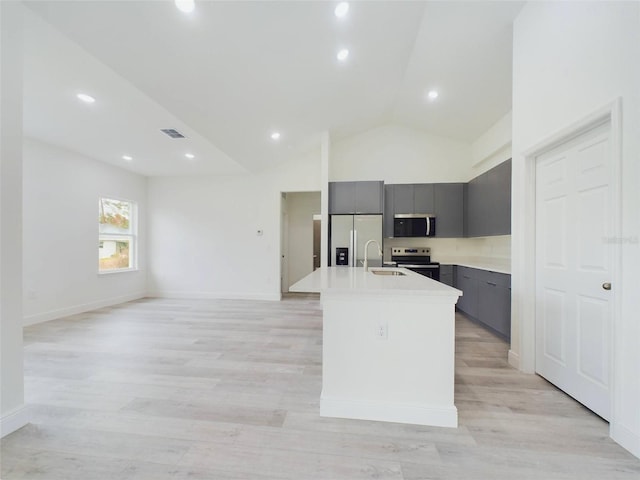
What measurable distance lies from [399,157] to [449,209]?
4.75 feet

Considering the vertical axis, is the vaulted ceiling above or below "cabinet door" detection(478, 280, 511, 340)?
above

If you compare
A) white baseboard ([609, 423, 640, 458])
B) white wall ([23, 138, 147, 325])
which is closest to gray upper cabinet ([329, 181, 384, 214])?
white baseboard ([609, 423, 640, 458])

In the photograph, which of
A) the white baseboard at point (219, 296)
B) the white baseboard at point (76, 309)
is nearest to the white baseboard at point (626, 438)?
the white baseboard at point (219, 296)

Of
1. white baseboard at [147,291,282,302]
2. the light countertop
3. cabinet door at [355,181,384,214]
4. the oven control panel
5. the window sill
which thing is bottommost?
white baseboard at [147,291,282,302]

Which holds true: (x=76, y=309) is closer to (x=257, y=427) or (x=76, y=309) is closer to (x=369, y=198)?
(x=257, y=427)

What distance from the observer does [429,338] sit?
1809mm

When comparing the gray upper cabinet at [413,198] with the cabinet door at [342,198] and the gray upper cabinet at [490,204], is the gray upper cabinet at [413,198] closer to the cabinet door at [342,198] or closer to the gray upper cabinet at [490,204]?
the gray upper cabinet at [490,204]

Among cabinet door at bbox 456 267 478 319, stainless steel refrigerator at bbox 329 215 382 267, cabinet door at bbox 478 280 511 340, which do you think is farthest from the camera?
stainless steel refrigerator at bbox 329 215 382 267

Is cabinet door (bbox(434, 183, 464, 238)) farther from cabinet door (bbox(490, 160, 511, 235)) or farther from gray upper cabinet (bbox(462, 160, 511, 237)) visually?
cabinet door (bbox(490, 160, 511, 235))

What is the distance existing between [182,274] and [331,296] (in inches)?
203

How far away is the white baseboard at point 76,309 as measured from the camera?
155 inches

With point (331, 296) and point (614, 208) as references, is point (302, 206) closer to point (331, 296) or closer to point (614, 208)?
point (331, 296)

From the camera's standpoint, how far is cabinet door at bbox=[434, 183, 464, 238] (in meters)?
5.11

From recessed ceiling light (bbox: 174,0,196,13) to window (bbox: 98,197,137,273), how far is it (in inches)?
171
